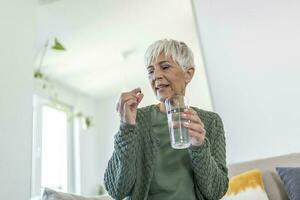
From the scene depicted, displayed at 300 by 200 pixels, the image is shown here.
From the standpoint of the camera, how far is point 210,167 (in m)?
0.93

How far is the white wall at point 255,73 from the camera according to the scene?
1.88m

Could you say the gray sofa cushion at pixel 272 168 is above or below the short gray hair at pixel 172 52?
below

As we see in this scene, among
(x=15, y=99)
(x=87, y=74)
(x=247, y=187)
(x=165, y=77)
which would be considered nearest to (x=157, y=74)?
(x=165, y=77)

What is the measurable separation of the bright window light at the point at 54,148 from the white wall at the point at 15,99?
160cm

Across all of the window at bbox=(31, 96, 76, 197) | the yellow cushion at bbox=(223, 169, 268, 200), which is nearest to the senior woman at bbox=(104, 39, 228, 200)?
the yellow cushion at bbox=(223, 169, 268, 200)

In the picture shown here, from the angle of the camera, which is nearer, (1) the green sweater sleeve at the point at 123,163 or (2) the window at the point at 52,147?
(1) the green sweater sleeve at the point at 123,163

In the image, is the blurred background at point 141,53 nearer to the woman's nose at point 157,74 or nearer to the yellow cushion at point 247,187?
the yellow cushion at point 247,187

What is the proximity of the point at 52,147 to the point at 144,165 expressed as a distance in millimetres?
2801

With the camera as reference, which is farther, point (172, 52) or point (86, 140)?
point (86, 140)

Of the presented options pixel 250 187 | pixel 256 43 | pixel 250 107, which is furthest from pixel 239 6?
pixel 250 187

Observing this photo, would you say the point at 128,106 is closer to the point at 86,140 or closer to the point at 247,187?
the point at 247,187

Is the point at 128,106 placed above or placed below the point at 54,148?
below

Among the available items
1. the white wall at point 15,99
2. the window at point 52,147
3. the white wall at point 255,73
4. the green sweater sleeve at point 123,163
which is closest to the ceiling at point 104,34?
the window at point 52,147

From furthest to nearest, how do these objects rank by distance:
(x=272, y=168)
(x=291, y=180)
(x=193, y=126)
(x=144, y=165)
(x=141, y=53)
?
(x=141, y=53)
(x=272, y=168)
(x=291, y=180)
(x=144, y=165)
(x=193, y=126)
